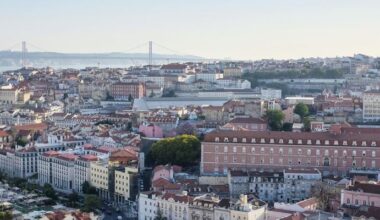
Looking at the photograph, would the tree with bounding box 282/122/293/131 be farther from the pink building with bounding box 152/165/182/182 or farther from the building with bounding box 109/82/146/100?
the building with bounding box 109/82/146/100

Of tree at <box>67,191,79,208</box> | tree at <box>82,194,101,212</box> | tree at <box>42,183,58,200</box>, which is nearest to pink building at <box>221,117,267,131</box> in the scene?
tree at <box>67,191,79,208</box>

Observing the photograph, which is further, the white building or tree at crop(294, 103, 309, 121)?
the white building

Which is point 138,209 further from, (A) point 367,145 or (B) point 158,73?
(B) point 158,73

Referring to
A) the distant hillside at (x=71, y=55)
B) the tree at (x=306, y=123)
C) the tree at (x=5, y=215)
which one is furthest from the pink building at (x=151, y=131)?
the distant hillside at (x=71, y=55)

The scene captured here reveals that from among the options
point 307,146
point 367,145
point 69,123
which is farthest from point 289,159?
point 69,123

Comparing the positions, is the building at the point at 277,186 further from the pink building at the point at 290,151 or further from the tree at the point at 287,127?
the tree at the point at 287,127

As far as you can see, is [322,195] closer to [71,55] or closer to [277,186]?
[277,186]
